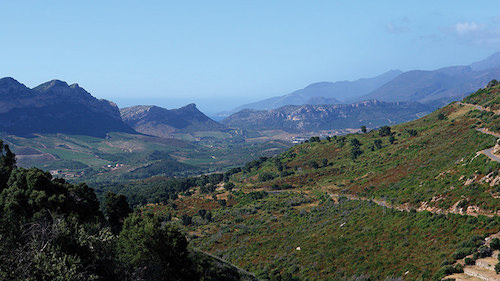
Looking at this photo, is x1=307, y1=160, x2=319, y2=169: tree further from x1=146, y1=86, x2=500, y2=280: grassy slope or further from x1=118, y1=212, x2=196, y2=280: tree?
x1=118, y1=212, x2=196, y2=280: tree

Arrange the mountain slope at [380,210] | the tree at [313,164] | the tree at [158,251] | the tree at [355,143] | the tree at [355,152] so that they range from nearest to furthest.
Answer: the tree at [158,251] → the mountain slope at [380,210] → the tree at [355,152] → the tree at [313,164] → the tree at [355,143]

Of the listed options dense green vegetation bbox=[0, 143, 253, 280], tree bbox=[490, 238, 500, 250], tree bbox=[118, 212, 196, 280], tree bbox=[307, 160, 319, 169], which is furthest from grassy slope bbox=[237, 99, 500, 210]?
tree bbox=[118, 212, 196, 280]

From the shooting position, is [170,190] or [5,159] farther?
[170,190]

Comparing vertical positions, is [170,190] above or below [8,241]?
below

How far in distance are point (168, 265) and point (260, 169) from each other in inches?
4351

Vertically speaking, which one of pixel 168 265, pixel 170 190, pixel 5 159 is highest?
pixel 5 159

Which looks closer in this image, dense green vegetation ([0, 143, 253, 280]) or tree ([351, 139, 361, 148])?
dense green vegetation ([0, 143, 253, 280])

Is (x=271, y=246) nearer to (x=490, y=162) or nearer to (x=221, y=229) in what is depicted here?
(x=221, y=229)

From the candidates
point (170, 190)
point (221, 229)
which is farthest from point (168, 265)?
point (170, 190)

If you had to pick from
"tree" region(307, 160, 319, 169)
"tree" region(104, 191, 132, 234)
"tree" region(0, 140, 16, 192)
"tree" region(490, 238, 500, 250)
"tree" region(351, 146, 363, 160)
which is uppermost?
"tree" region(0, 140, 16, 192)

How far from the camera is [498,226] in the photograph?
32.9 m

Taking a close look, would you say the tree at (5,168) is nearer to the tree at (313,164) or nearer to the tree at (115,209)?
the tree at (115,209)

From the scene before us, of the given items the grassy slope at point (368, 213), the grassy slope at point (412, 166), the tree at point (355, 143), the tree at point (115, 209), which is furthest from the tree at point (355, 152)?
the tree at point (115, 209)

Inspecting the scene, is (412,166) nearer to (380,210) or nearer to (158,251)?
(380,210)
